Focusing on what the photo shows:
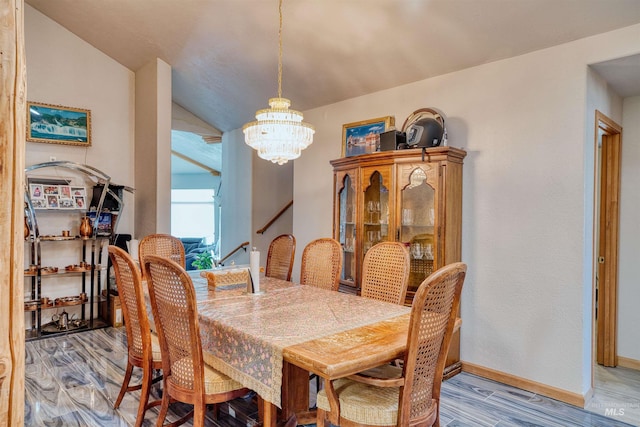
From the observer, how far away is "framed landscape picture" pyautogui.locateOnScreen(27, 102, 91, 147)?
425 centimetres

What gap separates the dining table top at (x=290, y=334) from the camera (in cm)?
150

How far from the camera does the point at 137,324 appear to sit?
7.33ft

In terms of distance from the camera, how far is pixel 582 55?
2555 mm

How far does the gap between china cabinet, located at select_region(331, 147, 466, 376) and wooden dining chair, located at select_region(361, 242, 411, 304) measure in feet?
1.88

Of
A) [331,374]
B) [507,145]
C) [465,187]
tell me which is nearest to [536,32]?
[507,145]

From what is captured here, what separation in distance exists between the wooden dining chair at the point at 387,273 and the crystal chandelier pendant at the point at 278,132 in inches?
34.7

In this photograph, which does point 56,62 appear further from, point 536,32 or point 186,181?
point 186,181

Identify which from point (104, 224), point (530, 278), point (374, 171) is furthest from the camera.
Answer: point (104, 224)

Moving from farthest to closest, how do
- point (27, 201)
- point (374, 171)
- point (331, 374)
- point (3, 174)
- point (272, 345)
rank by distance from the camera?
1. point (27, 201)
2. point (374, 171)
3. point (272, 345)
4. point (331, 374)
5. point (3, 174)

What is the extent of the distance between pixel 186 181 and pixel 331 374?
9.67 metres

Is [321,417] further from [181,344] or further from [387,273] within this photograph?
[387,273]

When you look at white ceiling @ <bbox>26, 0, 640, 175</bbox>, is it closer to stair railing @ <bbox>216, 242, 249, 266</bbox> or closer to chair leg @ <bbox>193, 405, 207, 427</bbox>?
stair railing @ <bbox>216, 242, 249, 266</bbox>

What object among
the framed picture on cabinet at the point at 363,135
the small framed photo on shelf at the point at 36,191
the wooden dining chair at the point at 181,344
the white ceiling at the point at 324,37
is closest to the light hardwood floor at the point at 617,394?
the white ceiling at the point at 324,37

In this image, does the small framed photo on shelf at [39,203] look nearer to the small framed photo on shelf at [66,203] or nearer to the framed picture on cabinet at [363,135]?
the small framed photo on shelf at [66,203]
